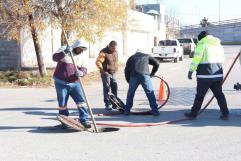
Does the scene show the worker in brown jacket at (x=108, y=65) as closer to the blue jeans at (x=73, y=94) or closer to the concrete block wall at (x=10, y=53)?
the blue jeans at (x=73, y=94)

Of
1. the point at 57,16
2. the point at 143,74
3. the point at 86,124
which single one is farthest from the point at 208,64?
the point at 57,16

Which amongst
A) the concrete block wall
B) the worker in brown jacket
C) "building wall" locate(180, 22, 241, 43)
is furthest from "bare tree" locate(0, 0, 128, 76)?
"building wall" locate(180, 22, 241, 43)

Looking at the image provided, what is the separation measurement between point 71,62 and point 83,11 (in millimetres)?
9954

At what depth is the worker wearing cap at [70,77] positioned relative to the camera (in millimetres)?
9539

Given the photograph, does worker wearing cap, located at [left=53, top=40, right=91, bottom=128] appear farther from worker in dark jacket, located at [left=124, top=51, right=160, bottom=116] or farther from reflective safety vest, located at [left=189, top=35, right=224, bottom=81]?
reflective safety vest, located at [left=189, top=35, right=224, bottom=81]

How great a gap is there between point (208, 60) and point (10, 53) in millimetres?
14441

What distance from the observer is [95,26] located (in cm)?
2012

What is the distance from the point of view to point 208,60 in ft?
33.7

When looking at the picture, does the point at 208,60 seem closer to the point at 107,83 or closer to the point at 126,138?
the point at 126,138

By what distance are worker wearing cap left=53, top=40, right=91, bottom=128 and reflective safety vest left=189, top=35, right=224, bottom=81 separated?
2356 millimetres

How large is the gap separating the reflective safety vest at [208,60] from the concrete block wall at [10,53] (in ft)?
45.8

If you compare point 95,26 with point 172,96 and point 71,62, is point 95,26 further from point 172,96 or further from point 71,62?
point 71,62

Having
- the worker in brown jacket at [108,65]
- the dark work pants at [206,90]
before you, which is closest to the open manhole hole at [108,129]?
the dark work pants at [206,90]

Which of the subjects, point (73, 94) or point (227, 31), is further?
point (227, 31)
